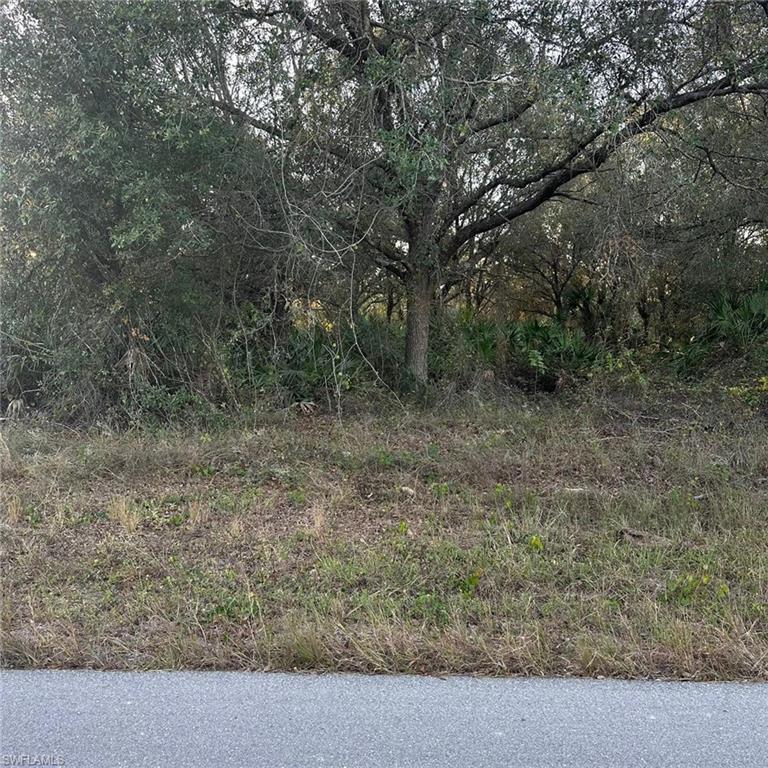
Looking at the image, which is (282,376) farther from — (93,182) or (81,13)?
(81,13)

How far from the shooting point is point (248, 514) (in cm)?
607

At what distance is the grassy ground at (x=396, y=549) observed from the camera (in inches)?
149

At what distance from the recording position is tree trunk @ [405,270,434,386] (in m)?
10.9

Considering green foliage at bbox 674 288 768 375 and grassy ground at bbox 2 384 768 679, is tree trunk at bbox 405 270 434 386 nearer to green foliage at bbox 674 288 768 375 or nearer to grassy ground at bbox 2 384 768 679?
grassy ground at bbox 2 384 768 679

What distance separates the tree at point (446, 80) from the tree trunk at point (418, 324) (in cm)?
217

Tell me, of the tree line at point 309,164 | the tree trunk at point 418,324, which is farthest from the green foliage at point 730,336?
the tree trunk at point 418,324

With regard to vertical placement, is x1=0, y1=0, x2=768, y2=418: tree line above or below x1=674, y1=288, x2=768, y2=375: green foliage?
→ above

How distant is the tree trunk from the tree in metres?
2.17

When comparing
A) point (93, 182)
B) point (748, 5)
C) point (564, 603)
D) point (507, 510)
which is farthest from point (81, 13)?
point (748, 5)

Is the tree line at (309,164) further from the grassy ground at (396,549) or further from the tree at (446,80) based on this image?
the grassy ground at (396,549)

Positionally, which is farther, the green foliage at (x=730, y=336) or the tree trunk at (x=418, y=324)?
the green foliage at (x=730, y=336)

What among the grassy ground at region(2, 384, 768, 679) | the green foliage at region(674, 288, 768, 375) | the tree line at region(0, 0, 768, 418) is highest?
the tree line at region(0, 0, 768, 418)

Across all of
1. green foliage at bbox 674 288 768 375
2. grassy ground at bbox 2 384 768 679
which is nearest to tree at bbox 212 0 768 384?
grassy ground at bbox 2 384 768 679

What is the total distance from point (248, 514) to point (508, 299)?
11326 millimetres
